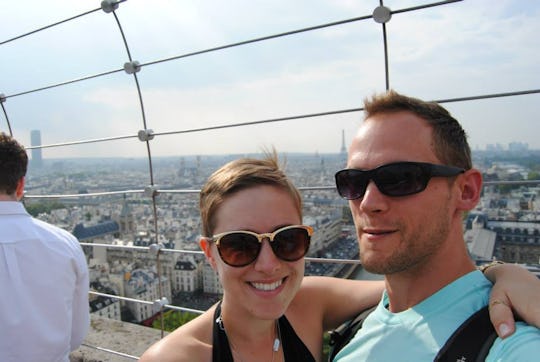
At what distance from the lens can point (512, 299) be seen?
103 centimetres

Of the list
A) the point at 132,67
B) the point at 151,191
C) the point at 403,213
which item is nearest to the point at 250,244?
the point at 403,213

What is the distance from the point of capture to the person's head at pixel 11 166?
2018 mm

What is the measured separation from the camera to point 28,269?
1855 millimetres

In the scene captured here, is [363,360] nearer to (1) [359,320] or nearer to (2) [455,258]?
(1) [359,320]

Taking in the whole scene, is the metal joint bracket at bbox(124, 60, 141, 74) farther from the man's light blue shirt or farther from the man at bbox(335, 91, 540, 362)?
the man's light blue shirt

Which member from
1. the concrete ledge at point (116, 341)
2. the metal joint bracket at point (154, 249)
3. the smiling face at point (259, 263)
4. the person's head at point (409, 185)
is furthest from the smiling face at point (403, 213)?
the concrete ledge at point (116, 341)

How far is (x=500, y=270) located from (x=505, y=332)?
0.28m

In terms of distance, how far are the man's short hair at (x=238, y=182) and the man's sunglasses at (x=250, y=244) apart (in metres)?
0.09

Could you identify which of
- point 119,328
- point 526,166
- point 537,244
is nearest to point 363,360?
point 537,244

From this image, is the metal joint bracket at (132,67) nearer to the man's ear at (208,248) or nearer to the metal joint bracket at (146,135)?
the metal joint bracket at (146,135)

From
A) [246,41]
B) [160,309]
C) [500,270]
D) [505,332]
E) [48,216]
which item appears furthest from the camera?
[48,216]

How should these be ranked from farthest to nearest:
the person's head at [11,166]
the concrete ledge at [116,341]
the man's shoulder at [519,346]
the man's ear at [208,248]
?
1. the concrete ledge at [116,341]
2. the person's head at [11,166]
3. the man's ear at [208,248]
4. the man's shoulder at [519,346]

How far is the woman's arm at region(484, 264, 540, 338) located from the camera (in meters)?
0.97

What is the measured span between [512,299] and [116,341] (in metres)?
2.60
